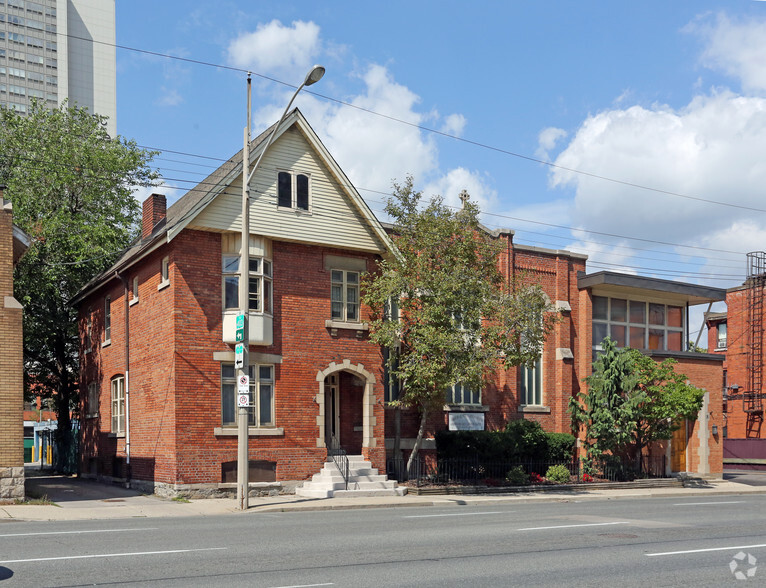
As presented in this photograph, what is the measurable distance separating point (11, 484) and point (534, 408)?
63.2 ft

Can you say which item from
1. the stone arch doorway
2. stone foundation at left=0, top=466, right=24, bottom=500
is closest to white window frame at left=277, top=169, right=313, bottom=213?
the stone arch doorway

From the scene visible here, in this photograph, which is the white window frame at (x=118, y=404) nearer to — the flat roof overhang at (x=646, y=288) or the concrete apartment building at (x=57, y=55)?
the flat roof overhang at (x=646, y=288)

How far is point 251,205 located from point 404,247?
4.86 metres

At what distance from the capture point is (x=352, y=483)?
79.2 ft

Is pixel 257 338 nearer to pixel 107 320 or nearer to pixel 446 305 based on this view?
pixel 446 305

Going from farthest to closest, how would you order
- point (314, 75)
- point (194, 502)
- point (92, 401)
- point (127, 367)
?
point (92, 401)
point (127, 367)
point (194, 502)
point (314, 75)

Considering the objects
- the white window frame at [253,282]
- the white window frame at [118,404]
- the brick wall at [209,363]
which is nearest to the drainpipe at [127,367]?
the brick wall at [209,363]

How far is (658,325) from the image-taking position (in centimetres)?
3644

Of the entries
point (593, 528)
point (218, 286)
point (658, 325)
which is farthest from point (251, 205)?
point (658, 325)

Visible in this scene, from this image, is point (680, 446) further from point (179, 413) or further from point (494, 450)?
point (179, 413)

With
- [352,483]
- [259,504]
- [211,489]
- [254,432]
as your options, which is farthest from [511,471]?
[211,489]

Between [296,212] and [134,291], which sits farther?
[134,291]

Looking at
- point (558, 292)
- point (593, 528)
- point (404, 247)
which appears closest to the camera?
point (593, 528)

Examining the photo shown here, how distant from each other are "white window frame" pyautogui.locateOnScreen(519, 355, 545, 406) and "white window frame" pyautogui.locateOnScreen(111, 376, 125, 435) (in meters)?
14.8
